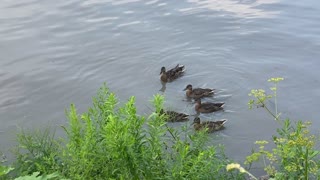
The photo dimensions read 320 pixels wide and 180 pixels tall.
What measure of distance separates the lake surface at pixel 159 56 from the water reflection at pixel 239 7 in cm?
2

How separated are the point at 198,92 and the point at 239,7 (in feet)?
12.0

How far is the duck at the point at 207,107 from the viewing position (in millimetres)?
8117

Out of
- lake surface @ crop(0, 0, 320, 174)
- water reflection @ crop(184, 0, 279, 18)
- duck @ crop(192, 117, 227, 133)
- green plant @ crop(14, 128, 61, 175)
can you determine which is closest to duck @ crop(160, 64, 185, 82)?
lake surface @ crop(0, 0, 320, 174)

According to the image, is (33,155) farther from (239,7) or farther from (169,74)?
(239,7)

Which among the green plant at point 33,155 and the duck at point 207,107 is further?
the duck at point 207,107

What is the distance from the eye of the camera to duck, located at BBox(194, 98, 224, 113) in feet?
26.6

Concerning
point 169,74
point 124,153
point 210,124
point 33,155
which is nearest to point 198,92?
point 169,74

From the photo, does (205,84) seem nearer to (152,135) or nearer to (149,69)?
(149,69)

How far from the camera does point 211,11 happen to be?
11305 millimetres

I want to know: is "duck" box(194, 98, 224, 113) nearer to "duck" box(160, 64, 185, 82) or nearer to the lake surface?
the lake surface

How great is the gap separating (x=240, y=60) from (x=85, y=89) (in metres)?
2.66

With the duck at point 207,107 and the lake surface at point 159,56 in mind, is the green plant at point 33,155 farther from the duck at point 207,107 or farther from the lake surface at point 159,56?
the duck at point 207,107

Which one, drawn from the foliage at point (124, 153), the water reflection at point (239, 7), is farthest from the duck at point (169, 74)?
the foliage at point (124, 153)

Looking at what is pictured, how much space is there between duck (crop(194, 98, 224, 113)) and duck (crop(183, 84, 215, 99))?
0.16 meters
